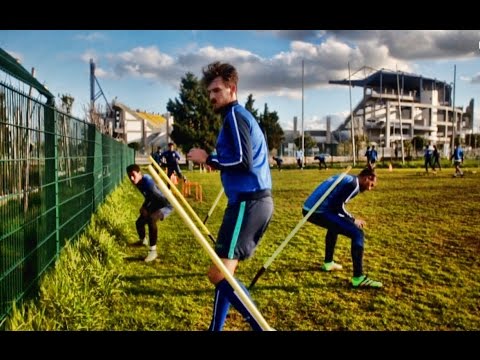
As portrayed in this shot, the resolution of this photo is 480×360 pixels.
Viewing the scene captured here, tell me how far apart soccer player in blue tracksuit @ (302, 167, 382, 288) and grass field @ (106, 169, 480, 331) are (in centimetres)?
24

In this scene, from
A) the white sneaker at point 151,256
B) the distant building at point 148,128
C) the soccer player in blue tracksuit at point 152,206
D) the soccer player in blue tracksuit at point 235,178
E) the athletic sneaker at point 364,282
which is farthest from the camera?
the distant building at point 148,128

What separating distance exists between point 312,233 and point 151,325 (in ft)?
15.8

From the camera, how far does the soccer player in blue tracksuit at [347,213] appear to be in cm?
507

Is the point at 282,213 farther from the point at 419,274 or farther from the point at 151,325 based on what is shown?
the point at 151,325

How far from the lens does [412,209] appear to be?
10.9 meters

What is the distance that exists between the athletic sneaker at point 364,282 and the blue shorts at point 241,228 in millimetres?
2096

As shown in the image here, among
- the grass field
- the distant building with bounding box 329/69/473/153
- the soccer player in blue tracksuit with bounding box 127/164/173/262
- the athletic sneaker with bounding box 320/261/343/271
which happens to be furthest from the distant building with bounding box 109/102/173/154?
the athletic sneaker with bounding box 320/261/343/271

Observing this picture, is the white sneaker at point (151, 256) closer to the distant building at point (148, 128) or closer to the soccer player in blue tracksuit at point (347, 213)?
the soccer player in blue tracksuit at point (347, 213)

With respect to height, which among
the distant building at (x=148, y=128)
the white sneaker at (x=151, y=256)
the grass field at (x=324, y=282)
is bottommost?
the grass field at (x=324, y=282)

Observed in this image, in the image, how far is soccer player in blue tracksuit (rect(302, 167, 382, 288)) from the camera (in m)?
5.07

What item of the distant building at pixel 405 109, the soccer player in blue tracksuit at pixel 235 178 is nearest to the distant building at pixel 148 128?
the distant building at pixel 405 109

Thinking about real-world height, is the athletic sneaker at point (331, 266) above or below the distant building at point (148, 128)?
below

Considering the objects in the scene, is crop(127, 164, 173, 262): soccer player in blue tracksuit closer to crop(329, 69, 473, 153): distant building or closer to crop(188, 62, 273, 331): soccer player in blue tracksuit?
crop(188, 62, 273, 331): soccer player in blue tracksuit

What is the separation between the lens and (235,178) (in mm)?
3387
